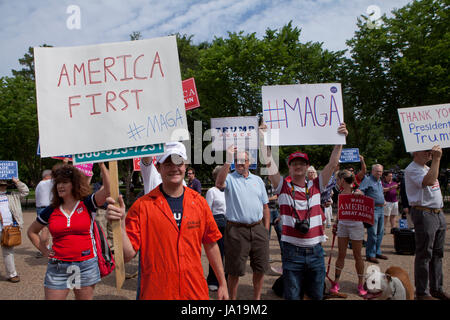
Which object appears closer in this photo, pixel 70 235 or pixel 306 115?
pixel 70 235

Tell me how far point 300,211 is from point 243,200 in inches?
44.3

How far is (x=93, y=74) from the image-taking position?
8.05 ft

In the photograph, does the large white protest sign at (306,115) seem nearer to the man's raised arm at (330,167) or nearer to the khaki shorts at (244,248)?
the man's raised arm at (330,167)

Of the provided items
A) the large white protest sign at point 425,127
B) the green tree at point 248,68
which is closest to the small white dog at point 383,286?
the large white protest sign at point 425,127

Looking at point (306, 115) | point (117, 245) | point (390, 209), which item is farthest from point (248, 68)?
point (117, 245)

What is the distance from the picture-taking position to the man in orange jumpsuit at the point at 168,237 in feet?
7.64

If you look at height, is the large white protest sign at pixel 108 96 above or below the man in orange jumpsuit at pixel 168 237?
above

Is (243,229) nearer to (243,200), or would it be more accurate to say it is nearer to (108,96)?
(243,200)

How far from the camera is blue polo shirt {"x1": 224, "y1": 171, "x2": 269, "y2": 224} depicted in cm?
435

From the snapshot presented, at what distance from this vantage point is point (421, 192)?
4.56 m

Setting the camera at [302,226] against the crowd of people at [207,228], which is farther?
the camera at [302,226]

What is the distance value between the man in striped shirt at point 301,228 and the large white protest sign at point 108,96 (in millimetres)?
1467

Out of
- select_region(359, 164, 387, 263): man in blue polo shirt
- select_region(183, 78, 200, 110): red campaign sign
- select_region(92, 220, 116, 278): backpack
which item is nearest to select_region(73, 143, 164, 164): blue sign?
select_region(92, 220, 116, 278): backpack
